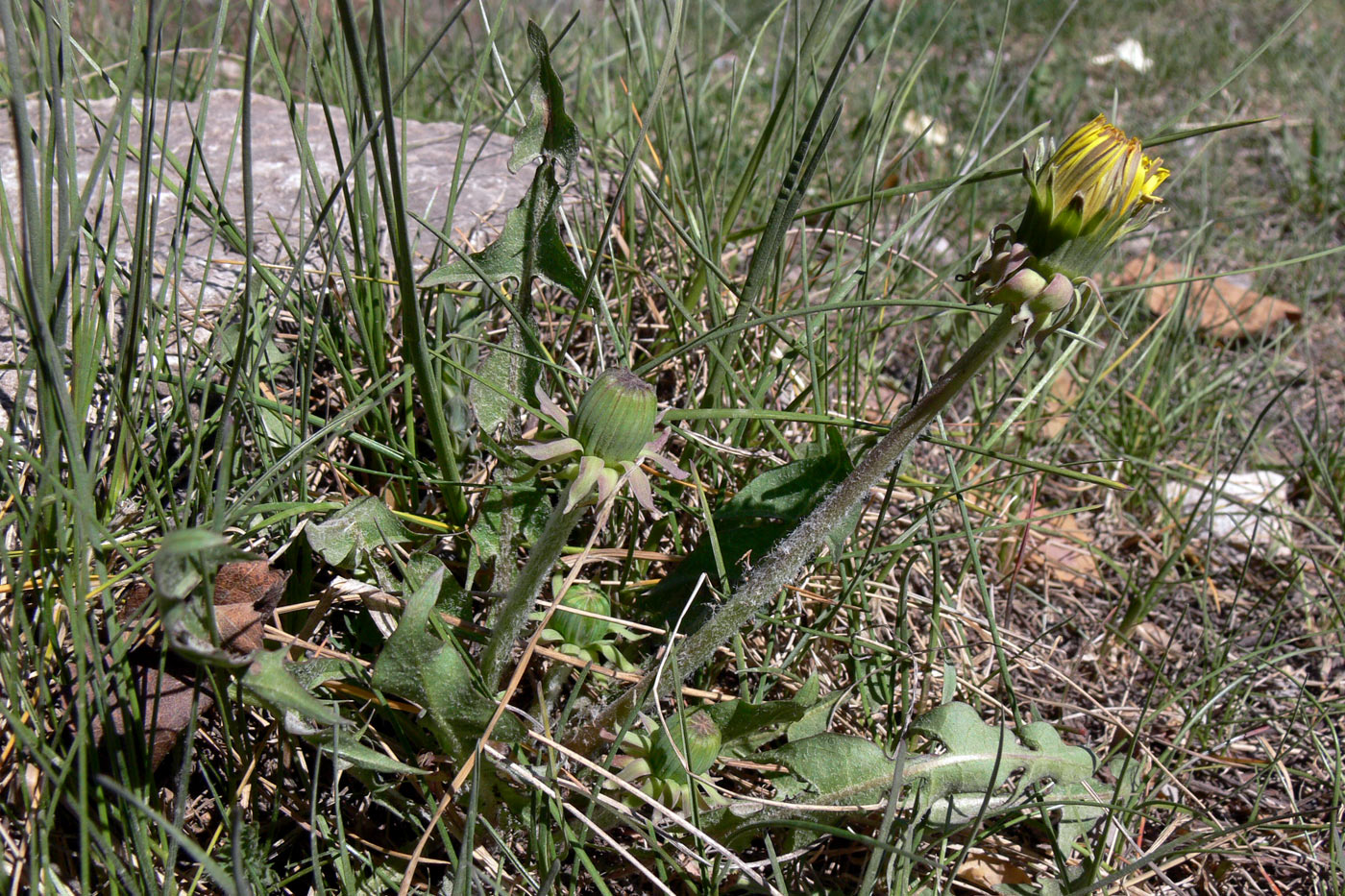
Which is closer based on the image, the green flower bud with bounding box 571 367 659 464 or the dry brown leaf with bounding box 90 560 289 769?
the green flower bud with bounding box 571 367 659 464

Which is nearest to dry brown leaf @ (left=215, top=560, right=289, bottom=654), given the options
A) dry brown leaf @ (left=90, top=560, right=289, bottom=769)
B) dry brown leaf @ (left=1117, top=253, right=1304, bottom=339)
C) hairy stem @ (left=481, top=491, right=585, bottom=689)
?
dry brown leaf @ (left=90, top=560, right=289, bottom=769)

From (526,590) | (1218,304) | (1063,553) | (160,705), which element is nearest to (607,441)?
(526,590)

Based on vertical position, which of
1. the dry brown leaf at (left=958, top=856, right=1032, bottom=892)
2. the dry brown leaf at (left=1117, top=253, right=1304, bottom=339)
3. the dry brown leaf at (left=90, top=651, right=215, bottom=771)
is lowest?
the dry brown leaf at (left=958, top=856, right=1032, bottom=892)

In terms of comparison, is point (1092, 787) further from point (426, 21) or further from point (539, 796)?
point (426, 21)

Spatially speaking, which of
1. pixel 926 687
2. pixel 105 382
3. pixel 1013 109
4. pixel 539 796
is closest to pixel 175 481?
pixel 105 382

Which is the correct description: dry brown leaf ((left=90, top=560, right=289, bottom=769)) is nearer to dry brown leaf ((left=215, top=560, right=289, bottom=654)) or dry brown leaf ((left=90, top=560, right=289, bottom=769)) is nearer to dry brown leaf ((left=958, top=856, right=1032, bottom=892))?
dry brown leaf ((left=215, top=560, right=289, bottom=654))

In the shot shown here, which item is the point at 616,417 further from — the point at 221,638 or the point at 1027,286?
the point at 221,638

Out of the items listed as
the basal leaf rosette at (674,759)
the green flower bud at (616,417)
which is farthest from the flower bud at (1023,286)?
the basal leaf rosette at (674,759)
